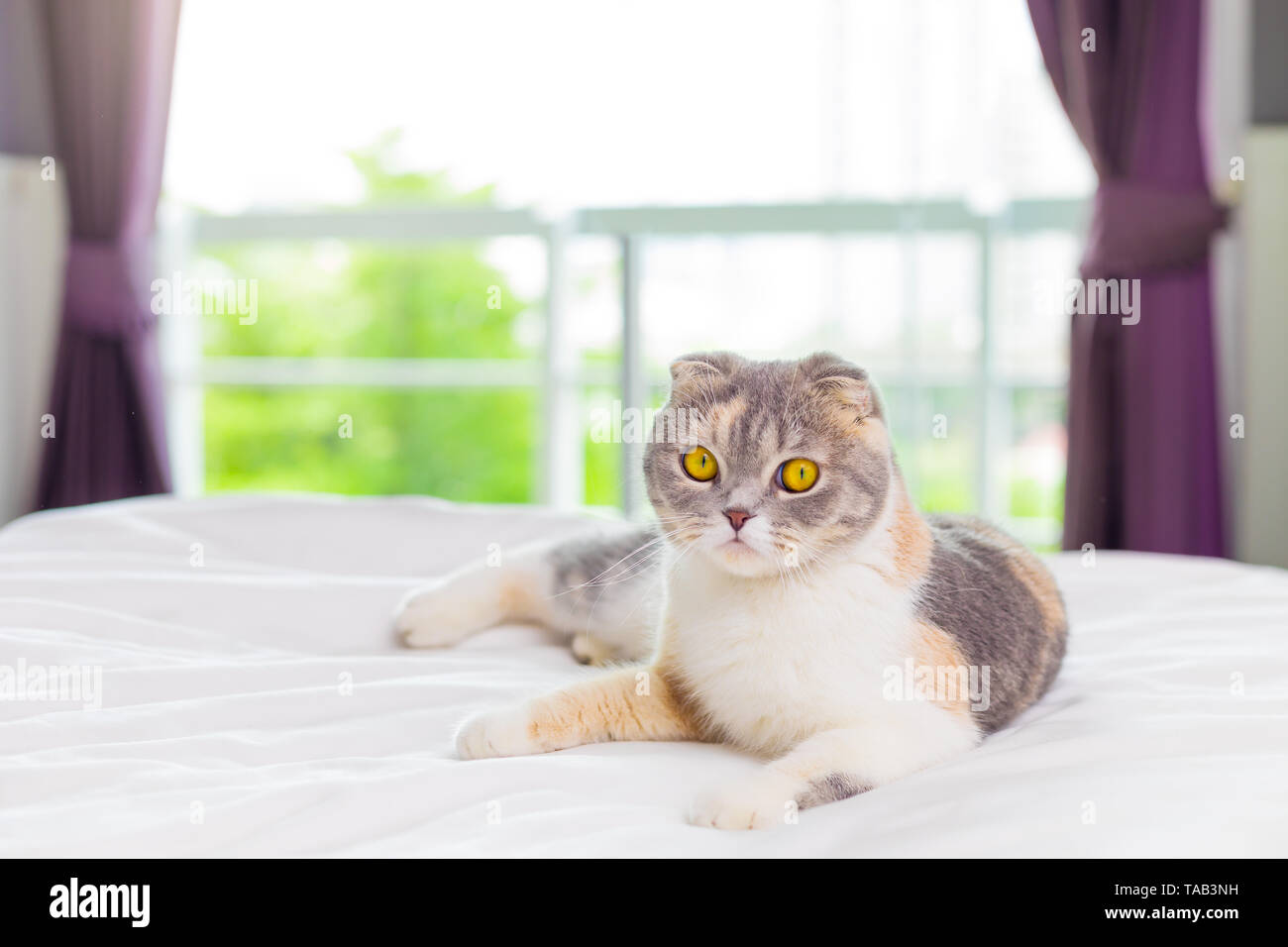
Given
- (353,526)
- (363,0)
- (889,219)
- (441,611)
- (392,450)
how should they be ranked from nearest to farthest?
(441,611), (353,526), (889,219), (363,0), (392,450)

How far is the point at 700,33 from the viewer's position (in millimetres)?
3373

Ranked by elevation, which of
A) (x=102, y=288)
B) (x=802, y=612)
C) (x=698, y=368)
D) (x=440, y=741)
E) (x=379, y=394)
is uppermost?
(x=102, y=288)

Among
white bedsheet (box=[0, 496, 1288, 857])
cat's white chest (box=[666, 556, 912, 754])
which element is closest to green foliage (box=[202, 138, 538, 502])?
white bedsheet (box=[0, 496, 1288, 857])

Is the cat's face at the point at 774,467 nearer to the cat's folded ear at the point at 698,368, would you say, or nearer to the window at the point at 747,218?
the cat's folded ear at the point at 698,368

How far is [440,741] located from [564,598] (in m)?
0.43

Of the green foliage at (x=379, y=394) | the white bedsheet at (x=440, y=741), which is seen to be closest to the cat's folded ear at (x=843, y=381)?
the white bedsheet at (x=440, y=741)

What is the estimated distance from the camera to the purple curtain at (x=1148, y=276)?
115 inches

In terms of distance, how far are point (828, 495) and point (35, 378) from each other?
3.27 metres

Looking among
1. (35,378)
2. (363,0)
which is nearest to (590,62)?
(363,0)

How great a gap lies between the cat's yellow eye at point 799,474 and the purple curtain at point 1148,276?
213cm

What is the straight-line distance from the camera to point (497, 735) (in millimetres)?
1069

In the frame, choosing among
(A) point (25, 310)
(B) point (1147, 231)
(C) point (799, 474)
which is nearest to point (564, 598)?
(C) point (799, 474)

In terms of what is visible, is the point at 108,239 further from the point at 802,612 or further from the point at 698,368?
the point at 802,612

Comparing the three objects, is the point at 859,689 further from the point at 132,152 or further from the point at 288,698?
the point at 132,152
